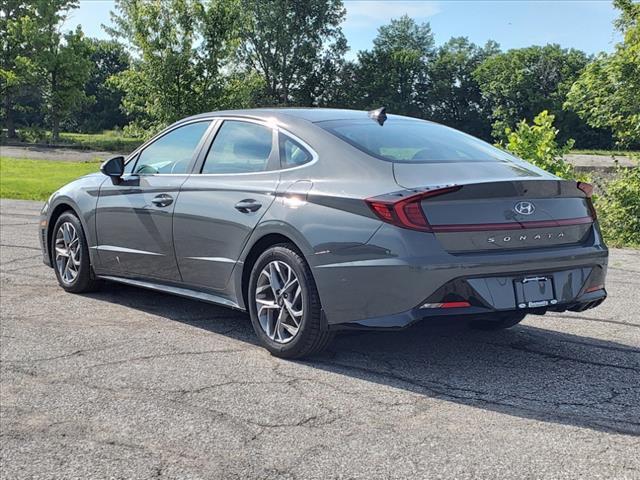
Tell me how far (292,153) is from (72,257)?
9.34 feet

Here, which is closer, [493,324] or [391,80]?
[493,324]

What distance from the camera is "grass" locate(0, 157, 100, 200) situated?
1956 centimetres

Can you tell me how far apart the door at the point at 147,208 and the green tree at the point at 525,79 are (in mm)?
70976

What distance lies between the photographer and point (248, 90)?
3869cm

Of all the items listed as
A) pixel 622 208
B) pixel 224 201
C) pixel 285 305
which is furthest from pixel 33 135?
pixel 285 305

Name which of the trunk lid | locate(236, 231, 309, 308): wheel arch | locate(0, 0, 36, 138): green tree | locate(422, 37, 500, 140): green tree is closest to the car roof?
locate(236, 231, 309, 308): wheel arch

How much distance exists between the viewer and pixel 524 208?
475 cm

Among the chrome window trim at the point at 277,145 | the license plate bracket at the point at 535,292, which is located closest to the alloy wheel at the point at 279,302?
the chrome window trim at the point at 277,145

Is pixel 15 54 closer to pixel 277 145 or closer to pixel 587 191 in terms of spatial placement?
pixel 277 145

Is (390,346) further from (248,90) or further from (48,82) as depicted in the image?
(48,82)

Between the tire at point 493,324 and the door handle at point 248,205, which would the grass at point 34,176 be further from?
the tire at point 493,324

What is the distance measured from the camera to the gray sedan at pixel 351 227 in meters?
4.57

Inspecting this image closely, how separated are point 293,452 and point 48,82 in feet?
167

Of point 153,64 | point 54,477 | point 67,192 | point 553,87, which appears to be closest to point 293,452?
point 54,477
